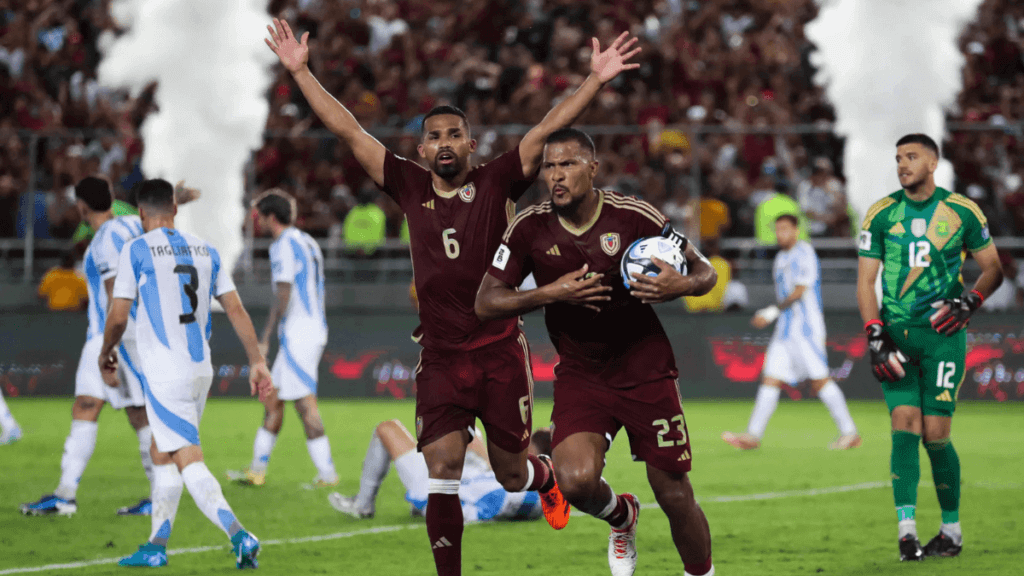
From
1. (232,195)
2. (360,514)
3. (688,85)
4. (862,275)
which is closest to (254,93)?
(232,195)

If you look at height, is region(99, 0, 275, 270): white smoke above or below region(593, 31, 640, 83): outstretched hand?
above

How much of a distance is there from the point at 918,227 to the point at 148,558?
15.9 ft

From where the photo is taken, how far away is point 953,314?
273 inches

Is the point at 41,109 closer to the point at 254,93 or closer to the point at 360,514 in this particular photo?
the point at 254,93

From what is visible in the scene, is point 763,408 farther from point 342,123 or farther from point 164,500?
point 342,123

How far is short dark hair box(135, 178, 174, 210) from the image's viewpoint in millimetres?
7129

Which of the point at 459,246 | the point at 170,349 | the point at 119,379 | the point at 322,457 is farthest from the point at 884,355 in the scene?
the point at 119,379

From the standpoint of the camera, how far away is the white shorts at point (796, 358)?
1291 centimetres

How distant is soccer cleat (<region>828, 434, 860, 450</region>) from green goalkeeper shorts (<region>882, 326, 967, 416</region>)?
5699mm

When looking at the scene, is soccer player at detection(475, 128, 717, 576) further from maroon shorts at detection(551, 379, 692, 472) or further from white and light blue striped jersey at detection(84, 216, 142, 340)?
white and light blue striped jersey at detection(84, 216, 142, 340)

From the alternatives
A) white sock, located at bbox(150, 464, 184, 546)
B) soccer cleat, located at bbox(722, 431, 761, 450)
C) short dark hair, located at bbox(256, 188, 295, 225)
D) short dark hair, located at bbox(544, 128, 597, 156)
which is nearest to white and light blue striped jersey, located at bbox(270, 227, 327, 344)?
short dark hair, located at bbox(256, 188, 295, 225)

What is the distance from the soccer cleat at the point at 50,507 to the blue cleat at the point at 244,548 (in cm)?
260

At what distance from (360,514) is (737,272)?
10431 millimetres

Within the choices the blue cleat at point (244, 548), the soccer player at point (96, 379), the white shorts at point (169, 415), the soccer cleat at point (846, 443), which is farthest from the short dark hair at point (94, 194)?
the soccer cleat at point (846, 443)
